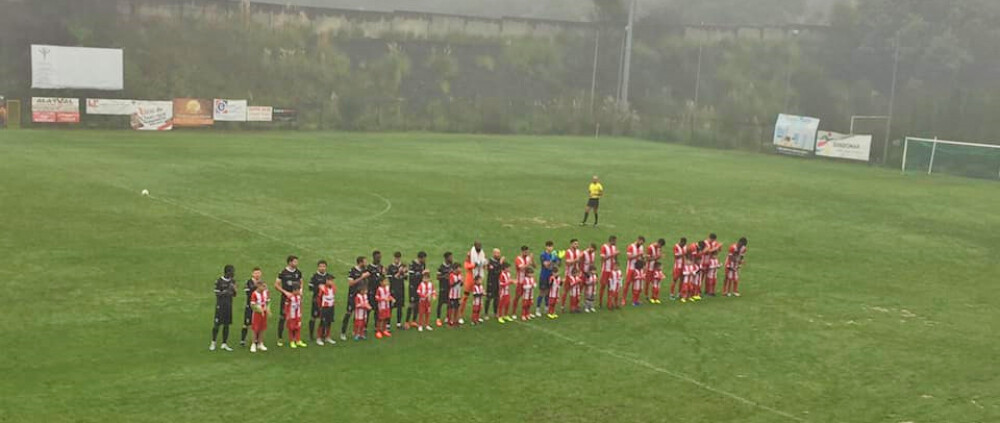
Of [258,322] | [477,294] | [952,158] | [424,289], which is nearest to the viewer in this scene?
[258,322]

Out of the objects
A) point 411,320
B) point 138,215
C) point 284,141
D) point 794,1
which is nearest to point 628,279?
point 411,320

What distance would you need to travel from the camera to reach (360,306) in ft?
64.7

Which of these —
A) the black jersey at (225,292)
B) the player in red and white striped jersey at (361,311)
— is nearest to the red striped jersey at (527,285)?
the player in red and white striped jersey at (361,311)

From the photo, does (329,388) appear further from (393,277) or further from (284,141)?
(284,141)

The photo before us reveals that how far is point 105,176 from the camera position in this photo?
41062 millimetres

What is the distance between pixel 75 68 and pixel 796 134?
50.9 meters

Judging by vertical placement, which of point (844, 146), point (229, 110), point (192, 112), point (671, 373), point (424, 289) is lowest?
point (671, 373)

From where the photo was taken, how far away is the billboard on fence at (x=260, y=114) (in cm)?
7419

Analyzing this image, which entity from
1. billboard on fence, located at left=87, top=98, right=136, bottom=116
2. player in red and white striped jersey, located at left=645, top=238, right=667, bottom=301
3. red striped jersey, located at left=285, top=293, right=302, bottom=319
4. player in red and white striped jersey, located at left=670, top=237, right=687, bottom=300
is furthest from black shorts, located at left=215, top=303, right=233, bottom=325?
billboard on fence, located at left=87, top=98, right=136, bottom=116

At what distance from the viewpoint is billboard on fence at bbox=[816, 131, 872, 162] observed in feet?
224

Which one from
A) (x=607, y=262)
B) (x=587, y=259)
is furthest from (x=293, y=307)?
(x=607, y=262)

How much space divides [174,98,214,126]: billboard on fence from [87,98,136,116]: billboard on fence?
3236 mm

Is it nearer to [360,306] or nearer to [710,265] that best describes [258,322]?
[360,306]

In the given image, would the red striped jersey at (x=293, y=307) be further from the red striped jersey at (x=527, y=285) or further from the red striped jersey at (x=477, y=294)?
the red striped jersey at (x=527, y=285)
